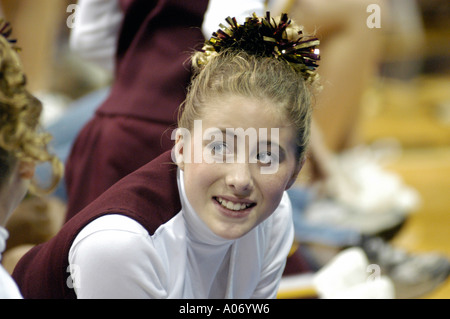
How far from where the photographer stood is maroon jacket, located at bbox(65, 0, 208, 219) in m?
0.72

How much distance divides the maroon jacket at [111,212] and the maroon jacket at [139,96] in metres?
0.05

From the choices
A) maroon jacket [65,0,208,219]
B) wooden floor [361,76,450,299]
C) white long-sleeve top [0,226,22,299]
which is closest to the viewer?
white long-sleeve top [0,226,22,299]

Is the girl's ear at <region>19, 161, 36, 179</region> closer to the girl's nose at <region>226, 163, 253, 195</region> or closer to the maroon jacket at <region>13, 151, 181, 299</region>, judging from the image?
the maroon jacket at <region>13, 151, 181, 299</region>

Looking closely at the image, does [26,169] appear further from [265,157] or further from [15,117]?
[265,157]

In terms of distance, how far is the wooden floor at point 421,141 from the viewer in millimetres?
1457

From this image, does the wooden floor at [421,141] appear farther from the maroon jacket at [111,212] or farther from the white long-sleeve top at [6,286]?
the white long-sleeve top at [6,286]

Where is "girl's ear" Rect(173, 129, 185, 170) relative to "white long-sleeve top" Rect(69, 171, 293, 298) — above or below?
above

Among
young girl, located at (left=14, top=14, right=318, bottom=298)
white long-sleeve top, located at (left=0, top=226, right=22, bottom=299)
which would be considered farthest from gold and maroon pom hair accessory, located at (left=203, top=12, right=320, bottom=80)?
white long-sleeve top, located at (left=0, top=226, right=22, bottom=299)

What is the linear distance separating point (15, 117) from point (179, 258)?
0.19 metres

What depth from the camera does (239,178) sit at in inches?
23.2

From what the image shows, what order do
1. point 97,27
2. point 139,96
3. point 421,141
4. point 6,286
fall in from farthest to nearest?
point 421,141 < point 97,27 < point 139,96 < point 6,286

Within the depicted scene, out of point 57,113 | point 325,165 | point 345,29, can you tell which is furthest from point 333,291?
point 57,113

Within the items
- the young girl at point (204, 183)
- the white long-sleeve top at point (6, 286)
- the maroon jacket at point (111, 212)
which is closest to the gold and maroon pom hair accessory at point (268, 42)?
the young girl at point (204, 183)

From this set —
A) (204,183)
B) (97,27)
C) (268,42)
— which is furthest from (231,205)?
(97,27)
